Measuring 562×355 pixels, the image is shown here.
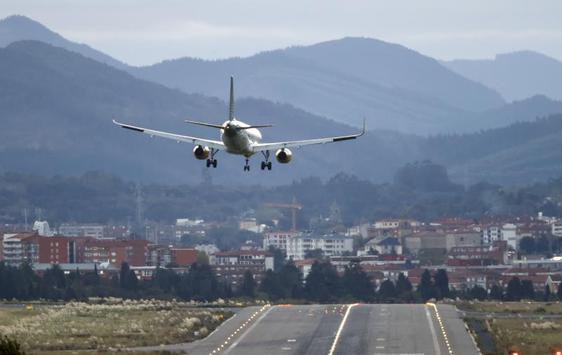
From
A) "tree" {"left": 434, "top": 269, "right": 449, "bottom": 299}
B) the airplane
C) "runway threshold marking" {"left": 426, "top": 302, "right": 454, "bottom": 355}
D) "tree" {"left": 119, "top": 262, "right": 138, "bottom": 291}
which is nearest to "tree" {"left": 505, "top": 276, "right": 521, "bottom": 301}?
"tree" {"left": 434, "top": 269, "right": 449, "bottom": 299}

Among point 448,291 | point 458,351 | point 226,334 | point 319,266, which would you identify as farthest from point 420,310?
point 319,266

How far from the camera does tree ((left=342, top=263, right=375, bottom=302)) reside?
171 meters

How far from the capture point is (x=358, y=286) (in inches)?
6845

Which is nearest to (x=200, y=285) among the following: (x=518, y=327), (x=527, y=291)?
(x=527, y=291)

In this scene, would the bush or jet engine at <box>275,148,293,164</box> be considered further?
jet engine at <box>275,148,293,164</box>

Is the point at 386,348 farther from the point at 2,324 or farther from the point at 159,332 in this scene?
the point at 2,324

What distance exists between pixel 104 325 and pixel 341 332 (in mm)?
13835

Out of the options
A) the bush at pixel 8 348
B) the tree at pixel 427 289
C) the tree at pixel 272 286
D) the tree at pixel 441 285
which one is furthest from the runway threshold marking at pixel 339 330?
the tree at pixel 272 286

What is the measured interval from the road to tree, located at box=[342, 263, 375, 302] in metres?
32.5

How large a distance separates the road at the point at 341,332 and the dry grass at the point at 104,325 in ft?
5.87

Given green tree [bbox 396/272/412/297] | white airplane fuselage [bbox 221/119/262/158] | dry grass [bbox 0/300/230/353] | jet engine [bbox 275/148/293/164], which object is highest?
white airplane fuselage [bbox 221/119/262/158]

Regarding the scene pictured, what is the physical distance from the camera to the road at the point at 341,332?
106000 mm

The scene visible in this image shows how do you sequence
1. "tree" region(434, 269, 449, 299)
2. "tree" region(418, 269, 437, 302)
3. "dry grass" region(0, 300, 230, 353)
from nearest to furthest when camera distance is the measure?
"dry grass" region(0, 300, 230, 353) < "tree" region(418, 269, 437, 302) < "tree" region(434, 269, 449, 299)

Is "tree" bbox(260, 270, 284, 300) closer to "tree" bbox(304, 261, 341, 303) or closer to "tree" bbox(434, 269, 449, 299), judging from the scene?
"tree" bbox(304, 261, 341, 303)
